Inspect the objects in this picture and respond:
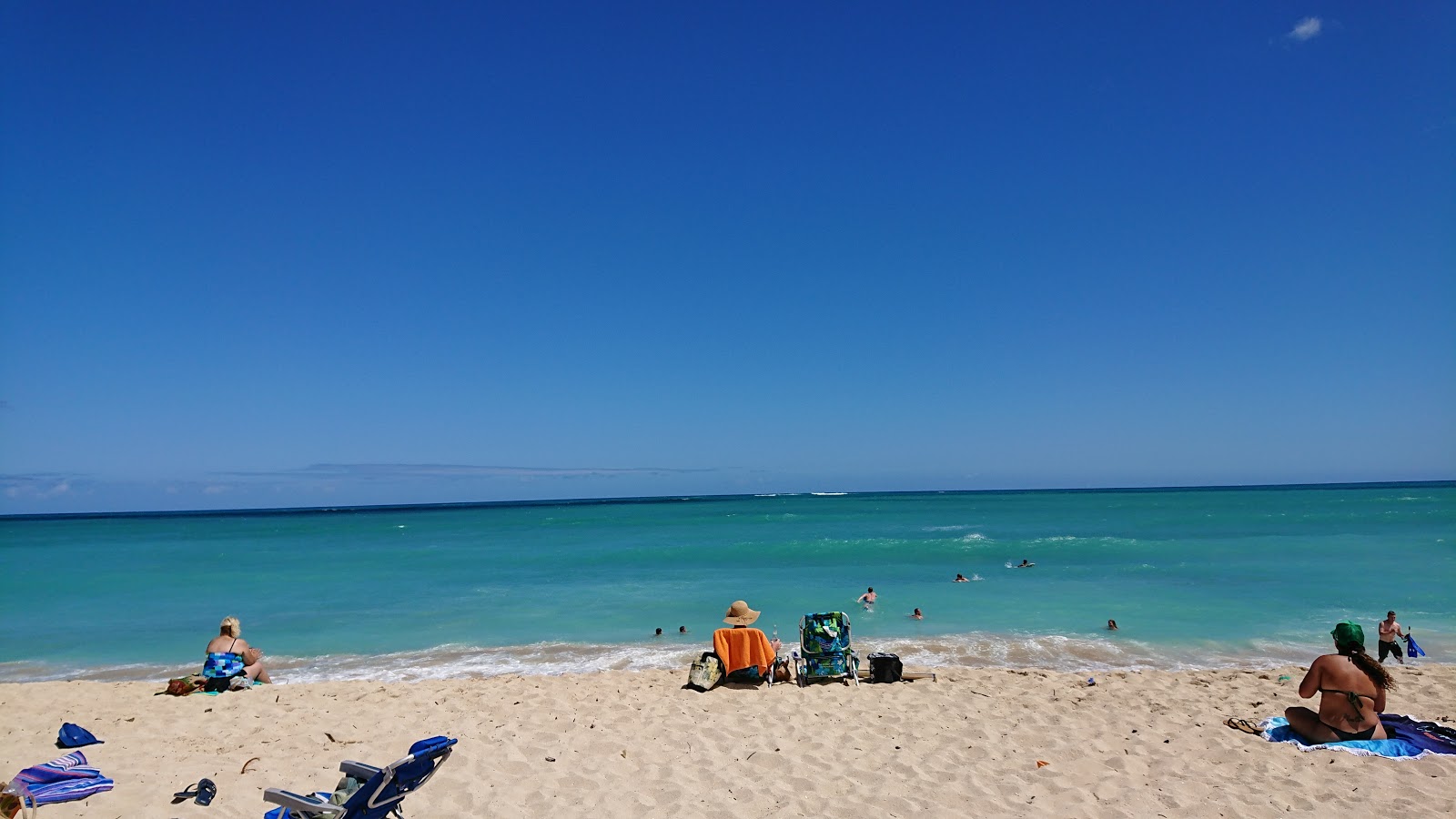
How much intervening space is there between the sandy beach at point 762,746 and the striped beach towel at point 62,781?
79 millimetres

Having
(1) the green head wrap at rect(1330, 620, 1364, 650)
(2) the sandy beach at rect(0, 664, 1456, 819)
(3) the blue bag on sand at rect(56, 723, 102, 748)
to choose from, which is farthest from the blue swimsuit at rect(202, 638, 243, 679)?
(1) the green head wrap at rect(1330, 620, 1364, 650)

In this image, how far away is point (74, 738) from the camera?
22.2 ft

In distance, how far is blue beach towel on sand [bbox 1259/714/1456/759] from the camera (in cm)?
571

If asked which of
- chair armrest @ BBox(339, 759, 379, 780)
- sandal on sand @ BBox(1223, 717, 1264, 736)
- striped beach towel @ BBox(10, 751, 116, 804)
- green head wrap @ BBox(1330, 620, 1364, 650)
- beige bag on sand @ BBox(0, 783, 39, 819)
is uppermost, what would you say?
green head wrap @ BBox(1330, 620, 1364, 650)

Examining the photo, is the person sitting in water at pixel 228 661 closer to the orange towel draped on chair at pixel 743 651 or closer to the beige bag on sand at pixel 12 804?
the beige bag on sand at pixel 12 804

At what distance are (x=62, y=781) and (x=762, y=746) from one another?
203 inches

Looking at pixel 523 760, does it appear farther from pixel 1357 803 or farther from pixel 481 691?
pixel 1357 803

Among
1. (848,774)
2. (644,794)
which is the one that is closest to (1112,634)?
(848,774)

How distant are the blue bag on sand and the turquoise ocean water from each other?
3931mm

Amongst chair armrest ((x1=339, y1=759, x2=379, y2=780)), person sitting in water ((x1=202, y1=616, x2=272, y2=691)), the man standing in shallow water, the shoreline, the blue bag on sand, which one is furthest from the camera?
the shoreline

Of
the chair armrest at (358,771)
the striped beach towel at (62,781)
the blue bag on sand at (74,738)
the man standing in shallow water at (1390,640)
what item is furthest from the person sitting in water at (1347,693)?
the blue bag on sand at (74,738)

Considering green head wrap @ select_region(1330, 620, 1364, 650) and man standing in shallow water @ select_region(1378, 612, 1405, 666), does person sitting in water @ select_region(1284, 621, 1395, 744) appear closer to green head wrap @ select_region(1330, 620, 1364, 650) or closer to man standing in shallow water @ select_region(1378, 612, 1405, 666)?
green head wrap @ select_region(1330, 620, 1364, 650)

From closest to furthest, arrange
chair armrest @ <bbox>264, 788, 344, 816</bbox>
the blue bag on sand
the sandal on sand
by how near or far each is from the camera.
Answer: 1. chair armrest @ <bbox>264, 788, 344, 816</bbox>
2. the sandal on sand
3. the blue bag on sand

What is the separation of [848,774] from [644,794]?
62.6 inches
